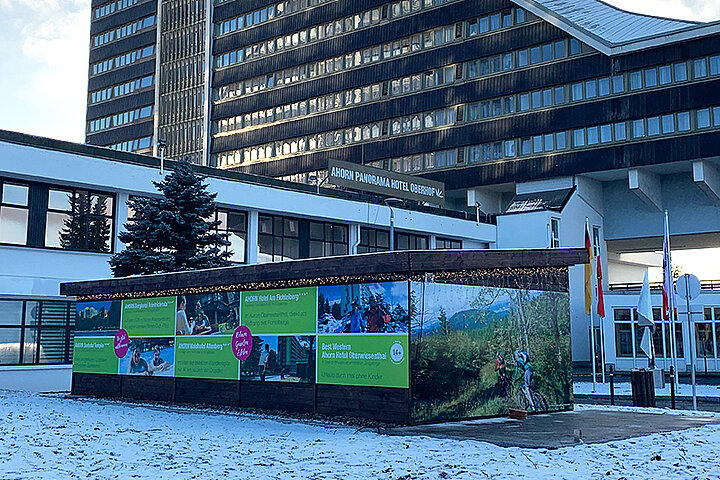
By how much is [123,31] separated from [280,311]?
77.3 m

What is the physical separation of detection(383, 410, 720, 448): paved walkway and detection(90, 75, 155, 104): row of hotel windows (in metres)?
74.0

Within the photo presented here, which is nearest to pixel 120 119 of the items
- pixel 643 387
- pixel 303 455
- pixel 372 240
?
pixel 372 240

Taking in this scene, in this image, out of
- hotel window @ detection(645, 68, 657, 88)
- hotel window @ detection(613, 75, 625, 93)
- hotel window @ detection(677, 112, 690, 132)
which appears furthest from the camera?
hotel window @ detection(613, 75, 625, 93)

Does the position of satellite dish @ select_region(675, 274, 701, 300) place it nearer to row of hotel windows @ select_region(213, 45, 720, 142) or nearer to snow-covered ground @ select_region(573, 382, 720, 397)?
snow-covered ground @ select_region(573, 382, 720, 397)

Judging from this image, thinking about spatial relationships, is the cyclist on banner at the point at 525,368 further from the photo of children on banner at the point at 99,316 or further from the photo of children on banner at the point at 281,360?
the photo of children on banner at the point at 99,316

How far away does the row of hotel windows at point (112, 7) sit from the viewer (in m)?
87.0

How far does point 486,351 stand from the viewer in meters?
16.1

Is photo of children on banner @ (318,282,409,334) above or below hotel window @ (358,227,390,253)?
below

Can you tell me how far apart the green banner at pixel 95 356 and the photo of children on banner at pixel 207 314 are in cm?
310

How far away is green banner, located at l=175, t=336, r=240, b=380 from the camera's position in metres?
18.5

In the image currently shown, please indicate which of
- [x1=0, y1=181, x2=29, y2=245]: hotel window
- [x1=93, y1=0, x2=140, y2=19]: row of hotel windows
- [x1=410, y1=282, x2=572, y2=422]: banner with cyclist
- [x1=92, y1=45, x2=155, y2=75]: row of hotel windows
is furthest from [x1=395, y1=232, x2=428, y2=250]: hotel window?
[x1=93, y1=0, x2=140, y2=19]: row of hotel windows

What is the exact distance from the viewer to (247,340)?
18.1 metres

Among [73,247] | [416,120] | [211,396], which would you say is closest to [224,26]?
[416,120]

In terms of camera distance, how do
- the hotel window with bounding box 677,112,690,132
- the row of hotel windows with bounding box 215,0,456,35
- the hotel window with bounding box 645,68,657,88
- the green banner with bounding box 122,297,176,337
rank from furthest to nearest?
the row of hotel windows with bounding box 215,0,456,35 < the hotel window with bounding box 645,68,657,88 < the hotel window with bounding box 677,112,690,132 < the green banner with bounding box 122,297,176,337
